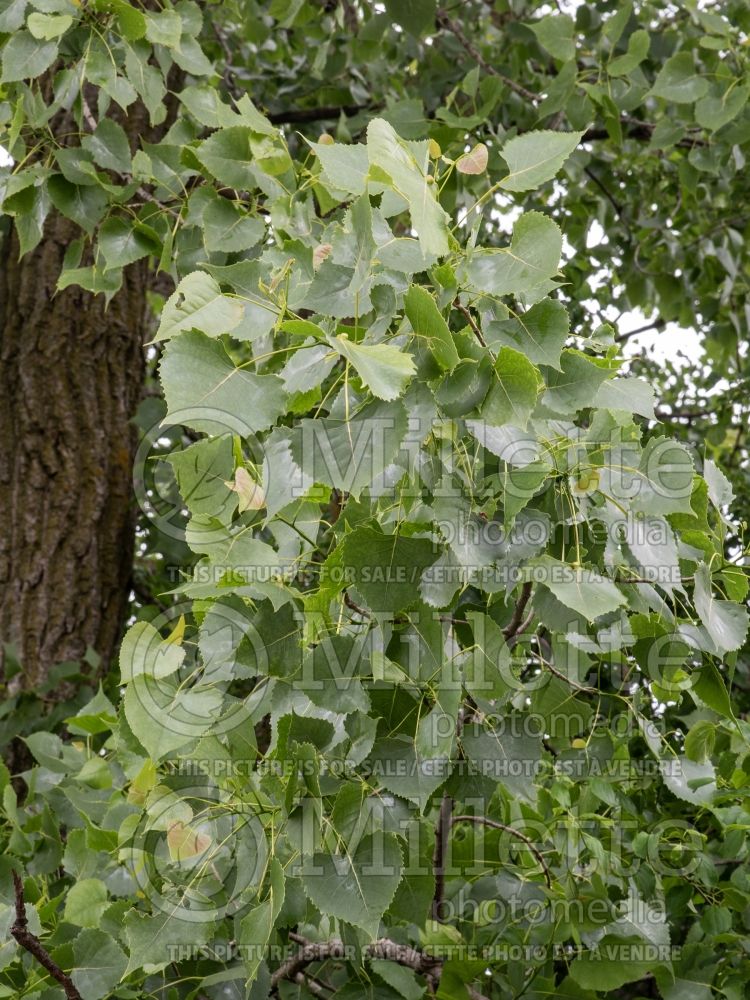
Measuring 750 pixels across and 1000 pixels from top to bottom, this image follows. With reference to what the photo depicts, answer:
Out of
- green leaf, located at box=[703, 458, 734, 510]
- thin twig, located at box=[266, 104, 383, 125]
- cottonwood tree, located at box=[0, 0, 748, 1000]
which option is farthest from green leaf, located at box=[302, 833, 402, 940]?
thin twig, located at box=[266, 104, 383, 125]

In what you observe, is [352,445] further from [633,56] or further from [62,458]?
[62,458]

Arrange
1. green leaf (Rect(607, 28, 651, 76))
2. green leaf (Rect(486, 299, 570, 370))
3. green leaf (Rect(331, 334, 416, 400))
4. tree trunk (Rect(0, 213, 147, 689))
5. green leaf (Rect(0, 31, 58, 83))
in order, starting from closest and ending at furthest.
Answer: green leaf (Rect(331, 334, 416, 400))
green leaf (Rect(486, 299, 570, 370))
green leaf (Rect(0, 31, 58, 83))
green leaf (Rect(607, 28, 651, 76))
tree trunk (Rect(0, 213, 147, 689))

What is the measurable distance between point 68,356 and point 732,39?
1.34m

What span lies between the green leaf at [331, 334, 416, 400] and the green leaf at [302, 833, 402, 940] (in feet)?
1.05

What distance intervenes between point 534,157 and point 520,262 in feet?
0.33

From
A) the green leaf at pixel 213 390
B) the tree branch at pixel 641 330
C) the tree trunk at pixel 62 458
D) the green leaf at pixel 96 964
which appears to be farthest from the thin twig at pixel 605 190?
the green leaf at pixel 96 964

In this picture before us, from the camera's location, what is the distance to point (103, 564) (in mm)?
1968

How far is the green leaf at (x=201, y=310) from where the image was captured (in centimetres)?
66

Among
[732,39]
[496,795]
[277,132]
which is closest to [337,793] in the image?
[496,795]

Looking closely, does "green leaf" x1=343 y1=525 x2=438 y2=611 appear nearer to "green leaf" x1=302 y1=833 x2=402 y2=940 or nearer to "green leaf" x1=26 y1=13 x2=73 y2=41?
"green leaf" x1=302 y1=833 x2=402 y2=940

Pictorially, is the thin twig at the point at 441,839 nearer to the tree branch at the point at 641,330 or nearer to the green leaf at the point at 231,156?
the green leaf at the point at 231,156

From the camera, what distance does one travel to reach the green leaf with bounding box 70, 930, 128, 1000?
86cm

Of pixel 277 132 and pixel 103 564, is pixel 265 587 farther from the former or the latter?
pixel 103 564

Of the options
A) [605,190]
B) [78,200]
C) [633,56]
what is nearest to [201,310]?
[78,200]
